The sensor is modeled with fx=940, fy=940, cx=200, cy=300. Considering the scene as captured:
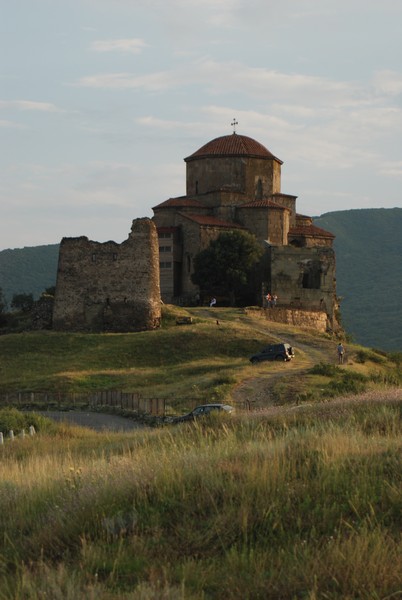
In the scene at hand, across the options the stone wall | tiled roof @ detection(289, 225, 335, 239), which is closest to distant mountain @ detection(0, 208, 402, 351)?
tiled roof @ detection(289, 225, 335, 239)

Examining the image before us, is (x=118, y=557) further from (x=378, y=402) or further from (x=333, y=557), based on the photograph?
(x=378, y=402)

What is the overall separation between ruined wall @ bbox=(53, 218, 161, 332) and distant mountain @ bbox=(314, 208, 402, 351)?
52213mm

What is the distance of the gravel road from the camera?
24091 millimetres

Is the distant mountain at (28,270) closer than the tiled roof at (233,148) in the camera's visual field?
No

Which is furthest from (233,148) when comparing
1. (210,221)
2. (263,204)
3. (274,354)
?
(274,354)

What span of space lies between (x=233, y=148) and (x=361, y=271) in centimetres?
8311

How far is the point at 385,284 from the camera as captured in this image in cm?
13638

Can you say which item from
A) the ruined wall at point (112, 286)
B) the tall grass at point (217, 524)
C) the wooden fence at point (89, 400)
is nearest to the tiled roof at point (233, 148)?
the ruined wall at point (112, 286)

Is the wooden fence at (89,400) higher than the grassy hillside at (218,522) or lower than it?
lower

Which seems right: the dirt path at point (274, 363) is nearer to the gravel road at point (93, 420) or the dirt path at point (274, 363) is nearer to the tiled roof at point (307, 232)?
the gravel road at point (93, 420)

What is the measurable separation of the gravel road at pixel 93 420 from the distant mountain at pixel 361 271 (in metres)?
67.2

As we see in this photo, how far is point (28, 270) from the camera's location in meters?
143

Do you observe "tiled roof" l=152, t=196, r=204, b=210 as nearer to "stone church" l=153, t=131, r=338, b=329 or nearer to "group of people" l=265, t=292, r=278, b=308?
"stone church" l=153, t=131, r=338, b=329

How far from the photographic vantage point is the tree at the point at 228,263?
2179 inches
